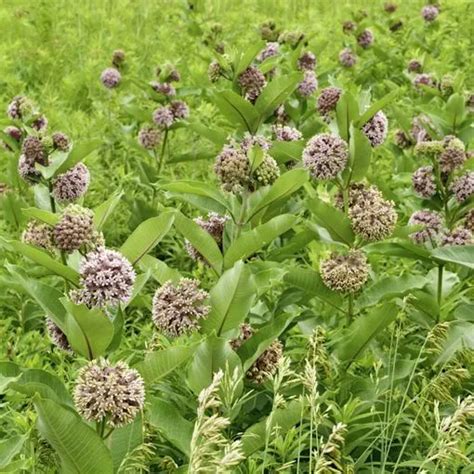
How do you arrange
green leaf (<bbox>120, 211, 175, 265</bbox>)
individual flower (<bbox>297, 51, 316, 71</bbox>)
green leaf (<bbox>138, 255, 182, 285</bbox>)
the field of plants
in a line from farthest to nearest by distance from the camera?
individual flower (<bbox>297, 51, 316, 71</bbox>) < green leaf (<bbox>138, 255, 182, 285</bbox>) < green leaf (<bbox>120, 211, 175, 265</bbox>) < the field of plants

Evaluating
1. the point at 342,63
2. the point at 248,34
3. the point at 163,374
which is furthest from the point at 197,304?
the point at 248,34

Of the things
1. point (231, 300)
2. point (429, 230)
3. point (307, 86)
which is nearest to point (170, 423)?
point (231, 300)

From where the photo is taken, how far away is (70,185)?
269cm

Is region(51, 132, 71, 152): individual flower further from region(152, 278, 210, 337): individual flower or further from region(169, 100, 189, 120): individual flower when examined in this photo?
region(169, 100, 189, 120): individual flower

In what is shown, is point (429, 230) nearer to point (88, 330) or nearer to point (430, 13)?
point (88, 330)

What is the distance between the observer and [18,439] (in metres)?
1.92

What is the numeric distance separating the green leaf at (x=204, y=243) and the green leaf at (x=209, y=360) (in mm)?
372

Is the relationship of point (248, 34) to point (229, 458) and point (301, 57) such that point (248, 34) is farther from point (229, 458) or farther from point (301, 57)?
point (229, 458)

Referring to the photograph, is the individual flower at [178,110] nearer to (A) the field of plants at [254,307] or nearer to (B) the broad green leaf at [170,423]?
(A) the field of plants at [254,307]

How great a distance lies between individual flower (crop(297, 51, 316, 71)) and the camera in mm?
4176

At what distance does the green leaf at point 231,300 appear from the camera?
2205mm

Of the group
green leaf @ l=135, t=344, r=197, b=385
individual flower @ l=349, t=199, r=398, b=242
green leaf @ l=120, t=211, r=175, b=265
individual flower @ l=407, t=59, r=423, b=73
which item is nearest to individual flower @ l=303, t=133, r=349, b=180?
individual flower @ l=349, t=199, r=398, b=242

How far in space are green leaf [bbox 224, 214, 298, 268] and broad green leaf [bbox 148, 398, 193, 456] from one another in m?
0.43

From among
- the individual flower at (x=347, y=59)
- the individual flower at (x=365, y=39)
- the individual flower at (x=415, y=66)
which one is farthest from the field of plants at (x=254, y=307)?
the individual flower at (x=365, y=39)
